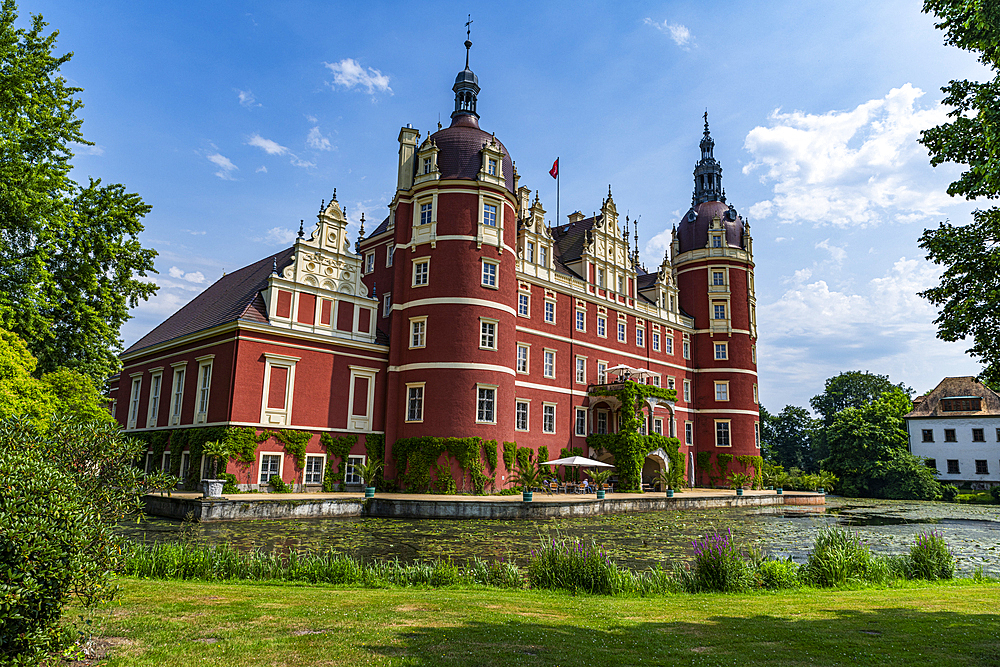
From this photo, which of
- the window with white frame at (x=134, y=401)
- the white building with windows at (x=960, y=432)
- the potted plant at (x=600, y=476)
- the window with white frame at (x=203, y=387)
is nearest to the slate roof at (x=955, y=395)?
the white building with windows at (x=960, y=432)

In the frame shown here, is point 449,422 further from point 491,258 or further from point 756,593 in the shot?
point 756,593

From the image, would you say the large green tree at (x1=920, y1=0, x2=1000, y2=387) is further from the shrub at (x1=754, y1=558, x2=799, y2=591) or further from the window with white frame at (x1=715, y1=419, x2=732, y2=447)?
the window with white frame at (x1=715, y1=419, x2=732, y2=447)

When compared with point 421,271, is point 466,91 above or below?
above

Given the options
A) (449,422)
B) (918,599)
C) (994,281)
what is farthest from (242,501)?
(994,281)

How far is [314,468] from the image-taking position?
2975cm

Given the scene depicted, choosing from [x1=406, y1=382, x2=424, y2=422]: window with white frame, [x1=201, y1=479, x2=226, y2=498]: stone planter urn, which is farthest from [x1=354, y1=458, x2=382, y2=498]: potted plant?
[x1=201, y1=479, x2=226, y2=498]: stone planter urn

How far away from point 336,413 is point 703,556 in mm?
22556

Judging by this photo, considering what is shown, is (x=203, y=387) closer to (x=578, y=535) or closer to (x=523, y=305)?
(x=523, y=305)

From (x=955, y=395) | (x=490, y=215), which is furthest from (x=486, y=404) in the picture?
(x=955, y=395)

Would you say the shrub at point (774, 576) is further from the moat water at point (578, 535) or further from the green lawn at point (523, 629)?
the moat water at point (578, 535)

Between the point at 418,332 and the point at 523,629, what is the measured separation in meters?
26.8

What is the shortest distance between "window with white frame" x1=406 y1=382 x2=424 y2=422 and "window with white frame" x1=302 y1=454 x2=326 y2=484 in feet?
15.4

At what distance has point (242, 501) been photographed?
21797 millimetres

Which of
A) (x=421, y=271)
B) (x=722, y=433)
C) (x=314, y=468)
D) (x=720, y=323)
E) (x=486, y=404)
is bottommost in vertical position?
(x=314, y=468)
